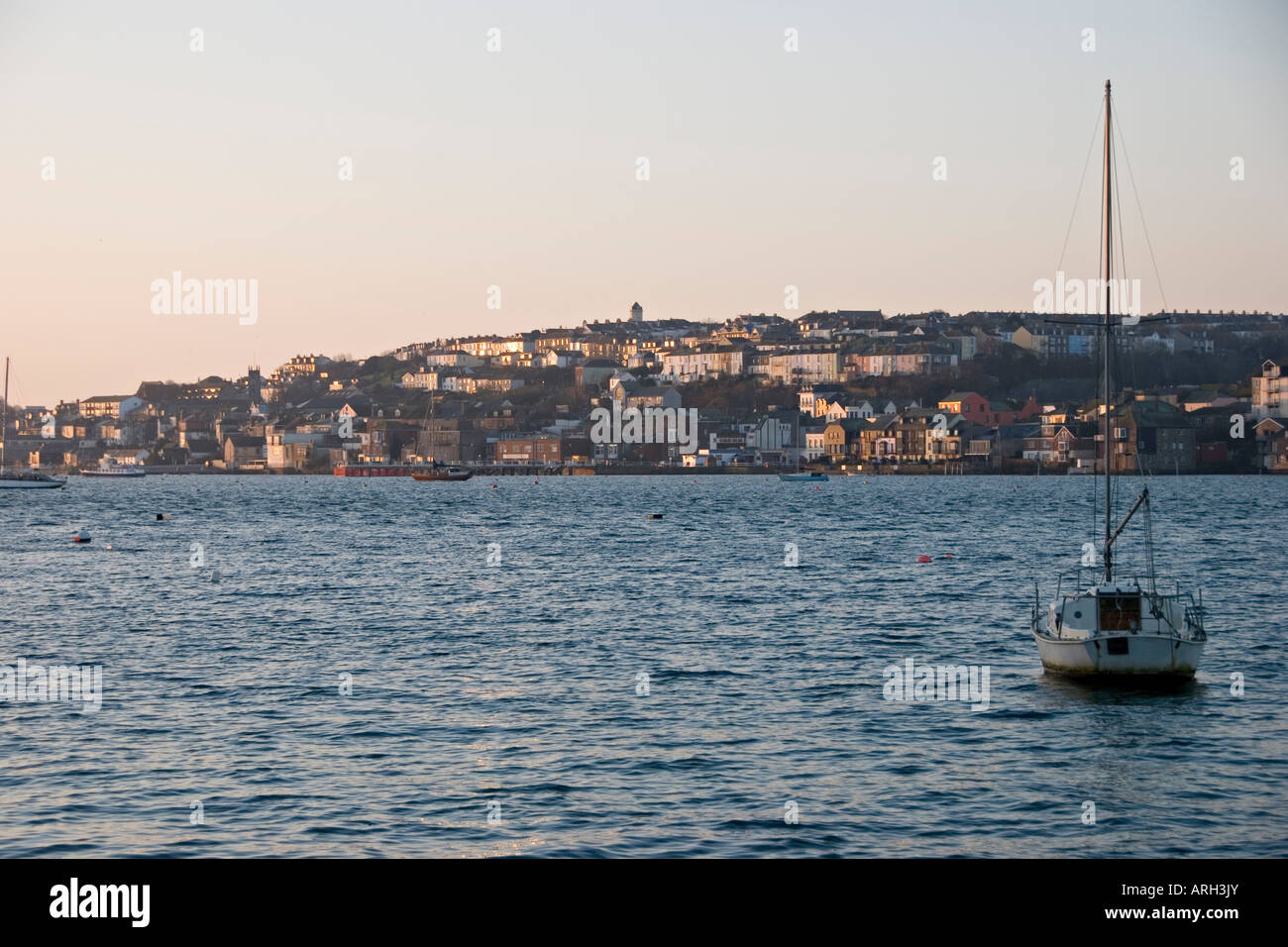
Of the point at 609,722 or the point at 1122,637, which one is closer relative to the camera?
the point at 609,722

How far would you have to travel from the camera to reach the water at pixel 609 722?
14.9 m

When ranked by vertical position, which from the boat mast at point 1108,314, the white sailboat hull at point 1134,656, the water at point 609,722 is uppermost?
the boat mast at point 1108,314

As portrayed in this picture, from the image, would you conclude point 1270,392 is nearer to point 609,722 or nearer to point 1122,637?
point 1122,637

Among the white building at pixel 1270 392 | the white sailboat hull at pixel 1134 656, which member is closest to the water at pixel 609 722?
the white sailboat hull at pixel 1134 656

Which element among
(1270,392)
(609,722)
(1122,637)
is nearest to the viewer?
(609,722)

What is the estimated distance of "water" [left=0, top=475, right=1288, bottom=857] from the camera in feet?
48.9

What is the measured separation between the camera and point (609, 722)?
2084cm

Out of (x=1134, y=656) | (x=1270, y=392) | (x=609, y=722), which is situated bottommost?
(x=609, y=722)

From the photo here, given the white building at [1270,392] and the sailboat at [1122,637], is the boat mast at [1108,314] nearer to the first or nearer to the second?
the sailboat at [1122,637]

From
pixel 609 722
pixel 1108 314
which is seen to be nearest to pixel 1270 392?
pixel 1108 314

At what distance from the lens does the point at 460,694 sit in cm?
2341

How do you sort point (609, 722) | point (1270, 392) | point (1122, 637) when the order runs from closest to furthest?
1. point (609, 722)
2. point (1122, 637)
3. point (1270, 392)

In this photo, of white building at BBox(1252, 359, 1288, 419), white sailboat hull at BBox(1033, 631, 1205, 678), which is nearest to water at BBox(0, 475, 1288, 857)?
white sailboat hull at BBox(1033, 631, 1205, 678)

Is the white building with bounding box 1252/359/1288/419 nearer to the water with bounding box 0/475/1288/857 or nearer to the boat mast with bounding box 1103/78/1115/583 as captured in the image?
the water with bounding box 0/475/1288/857
